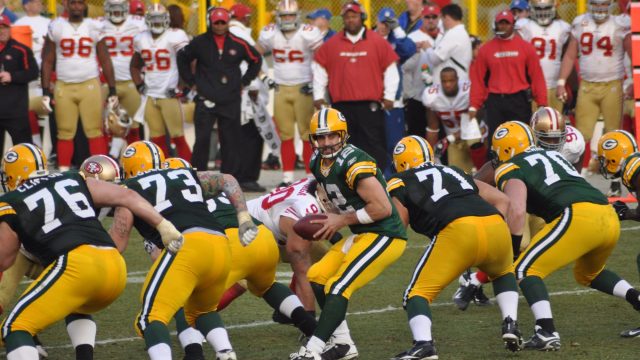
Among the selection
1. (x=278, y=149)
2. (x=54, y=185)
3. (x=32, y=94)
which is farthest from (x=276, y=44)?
(x=54, y=185)

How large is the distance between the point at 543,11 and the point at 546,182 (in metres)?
6.43

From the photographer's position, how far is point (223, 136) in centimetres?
1367

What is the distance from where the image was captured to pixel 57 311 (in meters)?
6.20

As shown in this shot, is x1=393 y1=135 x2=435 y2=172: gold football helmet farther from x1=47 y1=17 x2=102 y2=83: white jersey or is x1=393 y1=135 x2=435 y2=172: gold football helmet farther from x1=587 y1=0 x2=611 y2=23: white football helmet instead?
x1=47 y1=17 x2=102 y2=83: white jersey

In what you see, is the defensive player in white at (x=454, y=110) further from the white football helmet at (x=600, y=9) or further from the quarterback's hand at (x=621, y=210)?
the quarterback's hand at (x=621, y=210)

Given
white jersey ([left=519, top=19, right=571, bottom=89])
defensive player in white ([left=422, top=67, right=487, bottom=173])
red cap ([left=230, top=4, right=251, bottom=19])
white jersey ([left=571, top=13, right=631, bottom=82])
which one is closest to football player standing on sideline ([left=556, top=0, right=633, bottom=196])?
white jersey ([left=571, top=13, right=631, bottom=82])

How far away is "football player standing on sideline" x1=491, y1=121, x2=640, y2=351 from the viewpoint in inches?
288

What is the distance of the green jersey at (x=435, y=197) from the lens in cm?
719

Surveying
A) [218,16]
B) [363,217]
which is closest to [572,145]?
[363,217]

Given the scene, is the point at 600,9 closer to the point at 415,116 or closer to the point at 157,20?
the point at 415,116

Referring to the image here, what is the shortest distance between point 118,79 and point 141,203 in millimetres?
8441

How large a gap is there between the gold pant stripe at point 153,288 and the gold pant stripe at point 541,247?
2.05 m

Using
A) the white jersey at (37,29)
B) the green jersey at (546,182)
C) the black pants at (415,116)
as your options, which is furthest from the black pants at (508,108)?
the green jersey at (546,182)

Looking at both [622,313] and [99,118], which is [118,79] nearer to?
[99,118]
